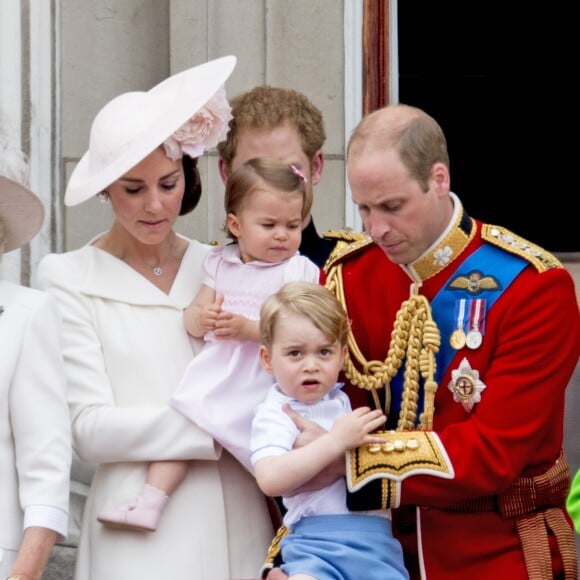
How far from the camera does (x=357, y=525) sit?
155 inches

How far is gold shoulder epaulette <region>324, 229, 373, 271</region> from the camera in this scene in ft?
14.3

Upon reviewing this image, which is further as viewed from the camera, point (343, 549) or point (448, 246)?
point (448, 246)

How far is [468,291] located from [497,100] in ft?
22.5

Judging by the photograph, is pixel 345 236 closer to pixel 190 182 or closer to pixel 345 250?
pixel 345 250

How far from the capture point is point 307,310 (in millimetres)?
3967

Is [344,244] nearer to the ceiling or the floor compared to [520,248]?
nearer to the floor

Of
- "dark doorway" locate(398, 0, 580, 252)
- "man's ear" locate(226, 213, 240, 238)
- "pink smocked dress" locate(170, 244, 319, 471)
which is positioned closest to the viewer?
"pink smocked dress" locate(170, 244, 319, 471)

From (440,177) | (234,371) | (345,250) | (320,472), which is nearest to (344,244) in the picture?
(345,250)

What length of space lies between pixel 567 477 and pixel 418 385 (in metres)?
0.42

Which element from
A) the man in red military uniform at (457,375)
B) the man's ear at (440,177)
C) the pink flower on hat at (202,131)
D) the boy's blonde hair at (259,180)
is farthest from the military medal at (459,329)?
the pink flower on hat at (202,131)

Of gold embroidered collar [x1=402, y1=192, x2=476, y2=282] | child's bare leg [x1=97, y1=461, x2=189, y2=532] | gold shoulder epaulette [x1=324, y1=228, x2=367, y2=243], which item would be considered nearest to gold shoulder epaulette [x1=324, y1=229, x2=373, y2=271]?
gold shoulder epaulette [x1=324, y1=228, x2=367, y2=243]

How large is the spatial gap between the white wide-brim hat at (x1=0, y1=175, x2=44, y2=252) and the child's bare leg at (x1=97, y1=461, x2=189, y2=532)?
0.64 meters

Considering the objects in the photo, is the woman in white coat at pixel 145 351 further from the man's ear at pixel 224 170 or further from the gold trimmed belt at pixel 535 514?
the gold trimmed belt at pixel 535 514

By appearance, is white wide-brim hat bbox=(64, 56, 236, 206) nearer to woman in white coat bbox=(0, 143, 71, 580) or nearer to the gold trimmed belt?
woman in white coat bbox=(0, 143, 71, 580)
